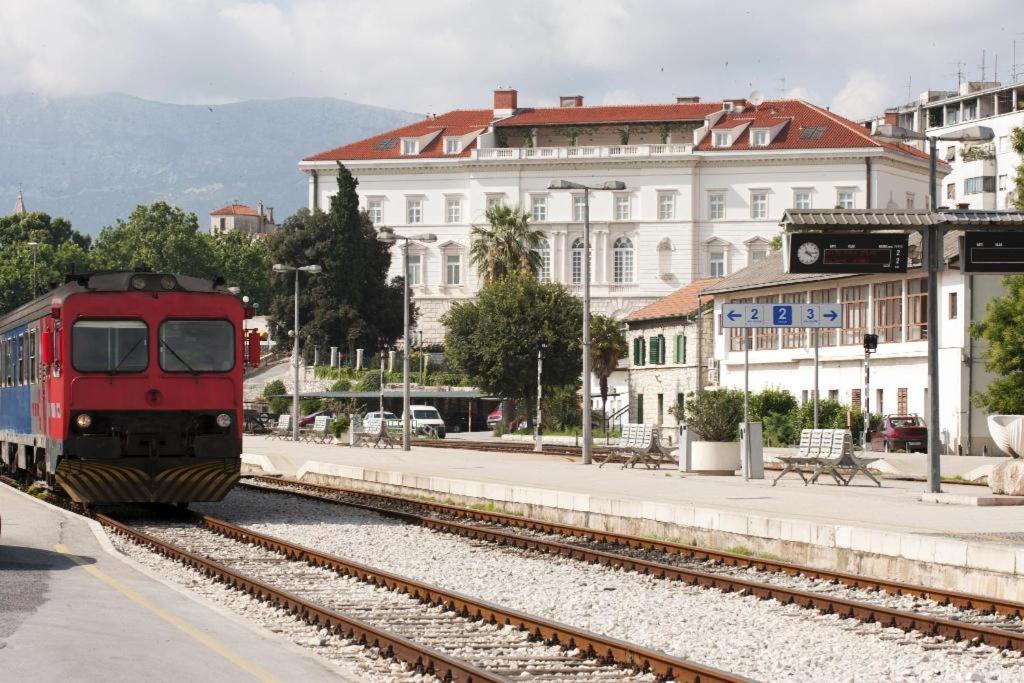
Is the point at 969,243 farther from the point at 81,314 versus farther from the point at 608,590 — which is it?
the point at 81,314

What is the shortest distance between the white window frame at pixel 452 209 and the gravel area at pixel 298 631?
110995 millimetres

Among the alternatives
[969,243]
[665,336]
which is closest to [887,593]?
[969,243]

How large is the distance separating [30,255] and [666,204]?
52978 millimetres

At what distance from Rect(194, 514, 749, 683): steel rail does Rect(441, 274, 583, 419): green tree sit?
210 ft

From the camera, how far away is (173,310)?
2322cm

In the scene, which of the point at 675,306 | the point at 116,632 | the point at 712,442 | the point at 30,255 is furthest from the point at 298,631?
the point at 30,255

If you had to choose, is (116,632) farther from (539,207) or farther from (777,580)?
(539,207)

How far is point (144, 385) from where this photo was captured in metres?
22.9

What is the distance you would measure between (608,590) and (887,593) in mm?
2739

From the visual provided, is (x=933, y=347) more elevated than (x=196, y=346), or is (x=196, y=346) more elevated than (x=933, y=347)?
(x=933, y=347)

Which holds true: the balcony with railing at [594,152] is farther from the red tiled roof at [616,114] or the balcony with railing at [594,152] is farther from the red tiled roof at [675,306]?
the red tiled roof at [675,306]

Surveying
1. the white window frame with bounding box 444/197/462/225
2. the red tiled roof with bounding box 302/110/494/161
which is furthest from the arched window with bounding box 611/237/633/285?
the red tiled roof with bounding box 302/110/494/161

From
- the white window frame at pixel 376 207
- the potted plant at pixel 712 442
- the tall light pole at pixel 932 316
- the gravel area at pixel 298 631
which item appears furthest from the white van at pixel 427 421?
the gravel area at pixel 298 631

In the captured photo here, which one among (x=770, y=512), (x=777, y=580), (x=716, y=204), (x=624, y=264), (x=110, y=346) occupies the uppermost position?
(x=716, y=204)
